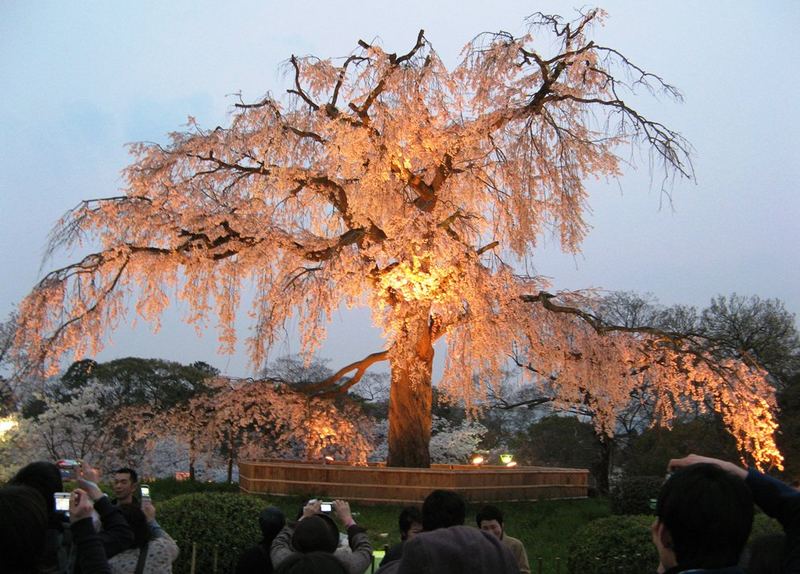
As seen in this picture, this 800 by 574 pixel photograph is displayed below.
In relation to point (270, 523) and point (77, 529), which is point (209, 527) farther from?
point (77, 529)

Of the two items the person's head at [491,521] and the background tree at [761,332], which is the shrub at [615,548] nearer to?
the person's head at [491,521]

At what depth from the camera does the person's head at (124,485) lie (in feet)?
16.4

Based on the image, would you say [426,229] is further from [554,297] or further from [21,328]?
[21,328]

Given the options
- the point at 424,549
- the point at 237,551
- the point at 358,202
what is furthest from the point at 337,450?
the point at 424,549

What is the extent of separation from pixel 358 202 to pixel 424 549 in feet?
43.1

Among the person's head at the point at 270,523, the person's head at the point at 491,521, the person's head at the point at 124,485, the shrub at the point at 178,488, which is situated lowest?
the shrub at the point at 178,488

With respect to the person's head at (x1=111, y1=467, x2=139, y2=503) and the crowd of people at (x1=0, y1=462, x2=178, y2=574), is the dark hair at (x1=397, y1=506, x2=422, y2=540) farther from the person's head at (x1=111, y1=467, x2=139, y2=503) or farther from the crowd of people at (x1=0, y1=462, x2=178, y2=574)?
the person's head at (x1=111, y1=467, x2=139, y2=503)

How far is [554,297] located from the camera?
17094mm

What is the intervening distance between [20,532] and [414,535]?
1532 mm

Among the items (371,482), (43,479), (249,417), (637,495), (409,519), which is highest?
(249,417)

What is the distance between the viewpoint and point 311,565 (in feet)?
9.80

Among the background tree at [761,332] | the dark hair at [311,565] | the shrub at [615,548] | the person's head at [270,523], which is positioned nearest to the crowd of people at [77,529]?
the person's head at [270,523]

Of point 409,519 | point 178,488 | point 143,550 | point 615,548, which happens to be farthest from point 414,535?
point 178,488

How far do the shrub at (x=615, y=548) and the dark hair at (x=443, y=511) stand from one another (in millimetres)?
4518
